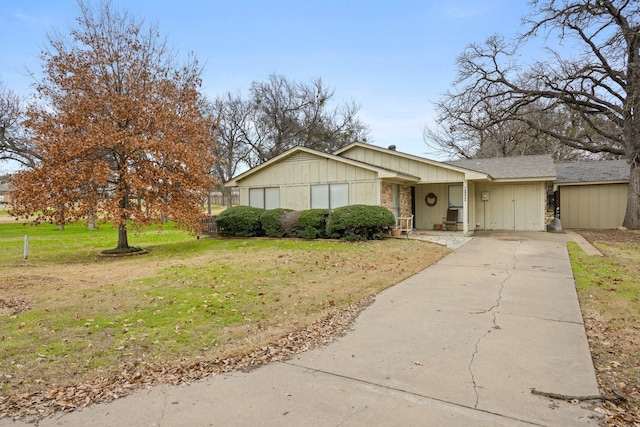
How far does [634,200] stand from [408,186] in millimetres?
10466

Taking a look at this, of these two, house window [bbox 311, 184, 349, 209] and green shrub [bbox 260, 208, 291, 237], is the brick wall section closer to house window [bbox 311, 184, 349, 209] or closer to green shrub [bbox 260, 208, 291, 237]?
house window [bbox 311, 184, 349, 209]

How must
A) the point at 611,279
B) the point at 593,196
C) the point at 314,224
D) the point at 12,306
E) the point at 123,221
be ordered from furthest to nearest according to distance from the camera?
the point at 593,196, the point at 314,224, the point at 123,221, the point at 611,279, the point at 12,306

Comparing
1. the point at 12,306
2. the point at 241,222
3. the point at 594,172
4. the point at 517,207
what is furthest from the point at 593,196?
the point at 12,306

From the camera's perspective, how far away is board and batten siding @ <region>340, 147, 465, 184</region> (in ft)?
51.9

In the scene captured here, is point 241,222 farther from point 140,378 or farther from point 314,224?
point 140,378

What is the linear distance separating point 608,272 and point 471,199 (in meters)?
10.3

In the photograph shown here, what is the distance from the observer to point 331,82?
35.9 meters

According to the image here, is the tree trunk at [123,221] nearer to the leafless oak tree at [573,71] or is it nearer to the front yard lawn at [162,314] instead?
the front yard lawn at [162,314]

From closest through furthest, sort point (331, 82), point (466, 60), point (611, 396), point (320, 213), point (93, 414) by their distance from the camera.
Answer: point (93, 414) → point (611, 396) → point (320, 213) → point (466, 60) → point (331, 82)

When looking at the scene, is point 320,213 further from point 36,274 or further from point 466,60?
point 466,60

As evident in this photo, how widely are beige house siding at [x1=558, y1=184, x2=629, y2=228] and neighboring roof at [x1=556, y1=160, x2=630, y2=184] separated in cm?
43

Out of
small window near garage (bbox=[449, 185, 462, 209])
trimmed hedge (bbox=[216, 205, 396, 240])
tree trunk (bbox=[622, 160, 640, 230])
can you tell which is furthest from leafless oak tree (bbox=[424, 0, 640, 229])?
trimmed hedge (bbox=[216, 205, 396, 240])

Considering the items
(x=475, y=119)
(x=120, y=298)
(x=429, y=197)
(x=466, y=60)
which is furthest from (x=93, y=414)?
(x=475, y=119)

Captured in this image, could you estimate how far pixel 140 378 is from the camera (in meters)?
3.56
